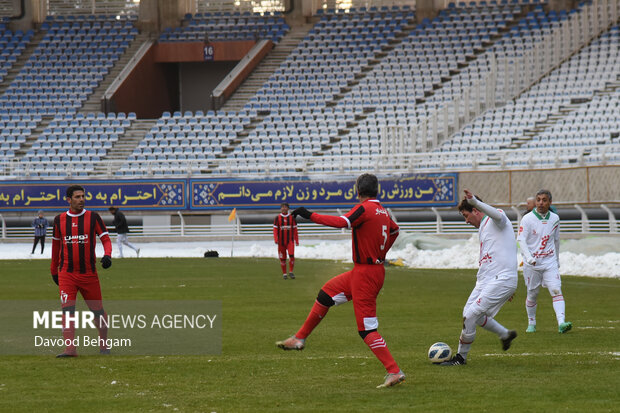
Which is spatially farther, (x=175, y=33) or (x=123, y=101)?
(x=175, y=33)

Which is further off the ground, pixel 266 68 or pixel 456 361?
pixel 266 68

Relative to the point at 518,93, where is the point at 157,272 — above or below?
below

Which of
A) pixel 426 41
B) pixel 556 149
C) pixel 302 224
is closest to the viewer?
pixel 556 149

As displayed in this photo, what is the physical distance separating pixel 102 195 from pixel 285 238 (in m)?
19.1

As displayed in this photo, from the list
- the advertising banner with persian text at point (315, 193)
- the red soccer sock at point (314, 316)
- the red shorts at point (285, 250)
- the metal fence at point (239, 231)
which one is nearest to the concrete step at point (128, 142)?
the metal fence at point (239, 231)

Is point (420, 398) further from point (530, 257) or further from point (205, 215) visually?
point (205, 215)

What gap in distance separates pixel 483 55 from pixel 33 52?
25067 millimetres

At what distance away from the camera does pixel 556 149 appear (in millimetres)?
36906

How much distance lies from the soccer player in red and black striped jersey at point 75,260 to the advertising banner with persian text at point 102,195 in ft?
102

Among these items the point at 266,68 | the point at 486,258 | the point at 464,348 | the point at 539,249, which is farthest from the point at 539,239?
the point at 266,68

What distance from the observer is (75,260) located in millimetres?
11227

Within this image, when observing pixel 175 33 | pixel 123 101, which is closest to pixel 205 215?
pixel 123 101

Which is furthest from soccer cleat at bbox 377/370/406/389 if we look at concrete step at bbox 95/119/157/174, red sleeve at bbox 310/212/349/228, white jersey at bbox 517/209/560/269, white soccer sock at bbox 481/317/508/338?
concrete step at bbox 95/119/157/174

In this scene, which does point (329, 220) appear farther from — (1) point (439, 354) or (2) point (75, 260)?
(2) point (75, 260)
